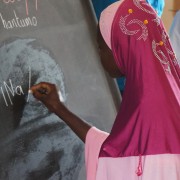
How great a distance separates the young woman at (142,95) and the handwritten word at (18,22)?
0.82ft

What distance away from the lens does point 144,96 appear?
91 cm

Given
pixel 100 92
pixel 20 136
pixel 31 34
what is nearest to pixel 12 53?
pixel 31 34

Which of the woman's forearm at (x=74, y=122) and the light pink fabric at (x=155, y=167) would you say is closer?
the light pink fabric at (x=155, y=167)

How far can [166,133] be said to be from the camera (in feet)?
3.03

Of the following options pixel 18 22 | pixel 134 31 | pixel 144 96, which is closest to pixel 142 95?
pixel 144 96

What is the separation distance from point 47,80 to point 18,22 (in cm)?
18

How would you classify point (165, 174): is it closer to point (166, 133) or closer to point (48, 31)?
point (166, 133)

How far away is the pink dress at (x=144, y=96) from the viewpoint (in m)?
0.91

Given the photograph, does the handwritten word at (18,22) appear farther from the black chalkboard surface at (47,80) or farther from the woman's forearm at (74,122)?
the woman's forearm at (74,122)

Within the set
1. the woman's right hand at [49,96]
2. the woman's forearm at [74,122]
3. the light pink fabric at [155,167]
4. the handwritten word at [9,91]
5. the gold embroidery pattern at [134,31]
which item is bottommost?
the light pink fabric at [155,167]

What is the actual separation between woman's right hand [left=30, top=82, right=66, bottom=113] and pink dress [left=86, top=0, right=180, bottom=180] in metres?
0.24

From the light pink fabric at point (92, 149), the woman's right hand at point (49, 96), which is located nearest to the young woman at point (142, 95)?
the light pink fabric at point (92, 149)

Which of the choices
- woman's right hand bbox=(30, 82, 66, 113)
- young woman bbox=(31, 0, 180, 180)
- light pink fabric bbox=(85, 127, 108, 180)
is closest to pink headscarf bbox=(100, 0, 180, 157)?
young woman bbox=(31, 0, 180, 180)

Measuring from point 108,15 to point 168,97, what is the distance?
24 cm
